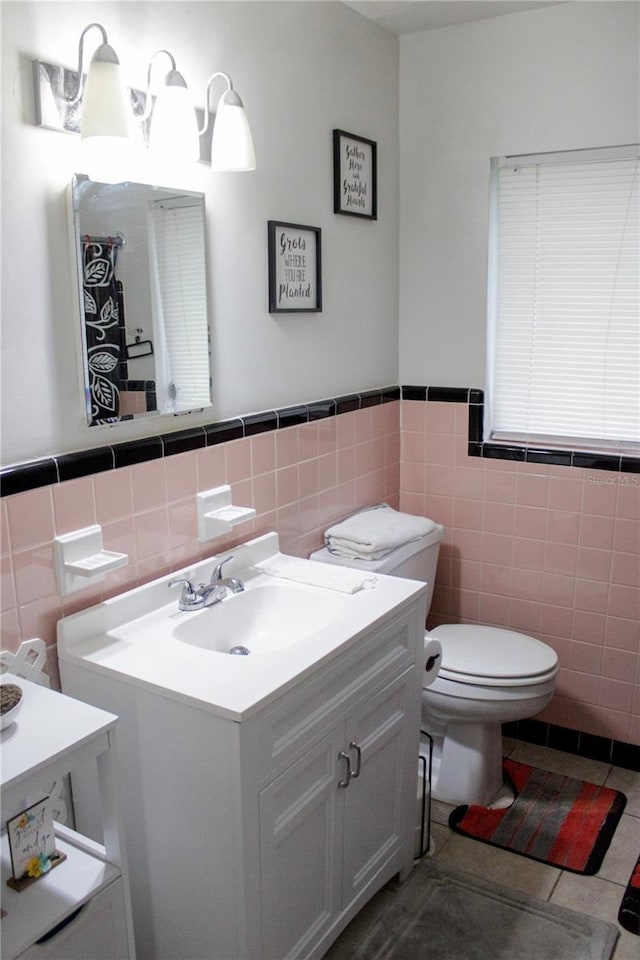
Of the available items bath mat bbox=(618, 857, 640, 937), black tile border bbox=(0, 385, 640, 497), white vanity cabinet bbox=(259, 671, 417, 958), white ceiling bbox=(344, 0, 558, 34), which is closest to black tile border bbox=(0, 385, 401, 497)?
black tile border bbox=(0, 385, 640, 497)

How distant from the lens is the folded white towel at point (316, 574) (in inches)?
77.6

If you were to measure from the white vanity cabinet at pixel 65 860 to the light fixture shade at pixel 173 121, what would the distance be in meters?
1.09

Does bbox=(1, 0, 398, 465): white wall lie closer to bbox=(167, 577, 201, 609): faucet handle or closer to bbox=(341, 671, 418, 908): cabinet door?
bbox=(167, 577, 201, 609): faucet handle

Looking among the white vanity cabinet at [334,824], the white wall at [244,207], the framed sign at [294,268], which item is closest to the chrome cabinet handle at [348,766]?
the white vanity cabinet at [334,824]

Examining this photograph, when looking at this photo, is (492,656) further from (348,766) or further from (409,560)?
(348,766)

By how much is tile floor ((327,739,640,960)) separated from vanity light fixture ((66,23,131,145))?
1.81 meters

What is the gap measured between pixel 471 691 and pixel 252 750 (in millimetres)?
1012

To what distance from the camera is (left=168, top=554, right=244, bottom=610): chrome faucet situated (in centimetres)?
185

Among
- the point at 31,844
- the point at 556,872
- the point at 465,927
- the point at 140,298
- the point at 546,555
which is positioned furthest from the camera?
the point at 546,555

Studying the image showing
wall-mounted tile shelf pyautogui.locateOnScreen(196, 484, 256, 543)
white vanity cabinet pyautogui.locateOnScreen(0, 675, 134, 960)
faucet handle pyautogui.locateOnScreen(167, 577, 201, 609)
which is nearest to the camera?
white vanity cabinet pyautogui.locateOnScreen(0, 675, 134, 960)

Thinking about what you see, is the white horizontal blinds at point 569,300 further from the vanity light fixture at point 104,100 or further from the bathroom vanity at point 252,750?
the vanity light fixture at point 104,100

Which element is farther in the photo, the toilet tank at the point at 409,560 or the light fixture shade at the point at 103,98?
the toilet tank at the point at 409,560

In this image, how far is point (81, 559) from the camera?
1638 mm

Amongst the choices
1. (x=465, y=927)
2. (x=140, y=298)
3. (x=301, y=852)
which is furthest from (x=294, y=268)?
(x=465, y=927)
